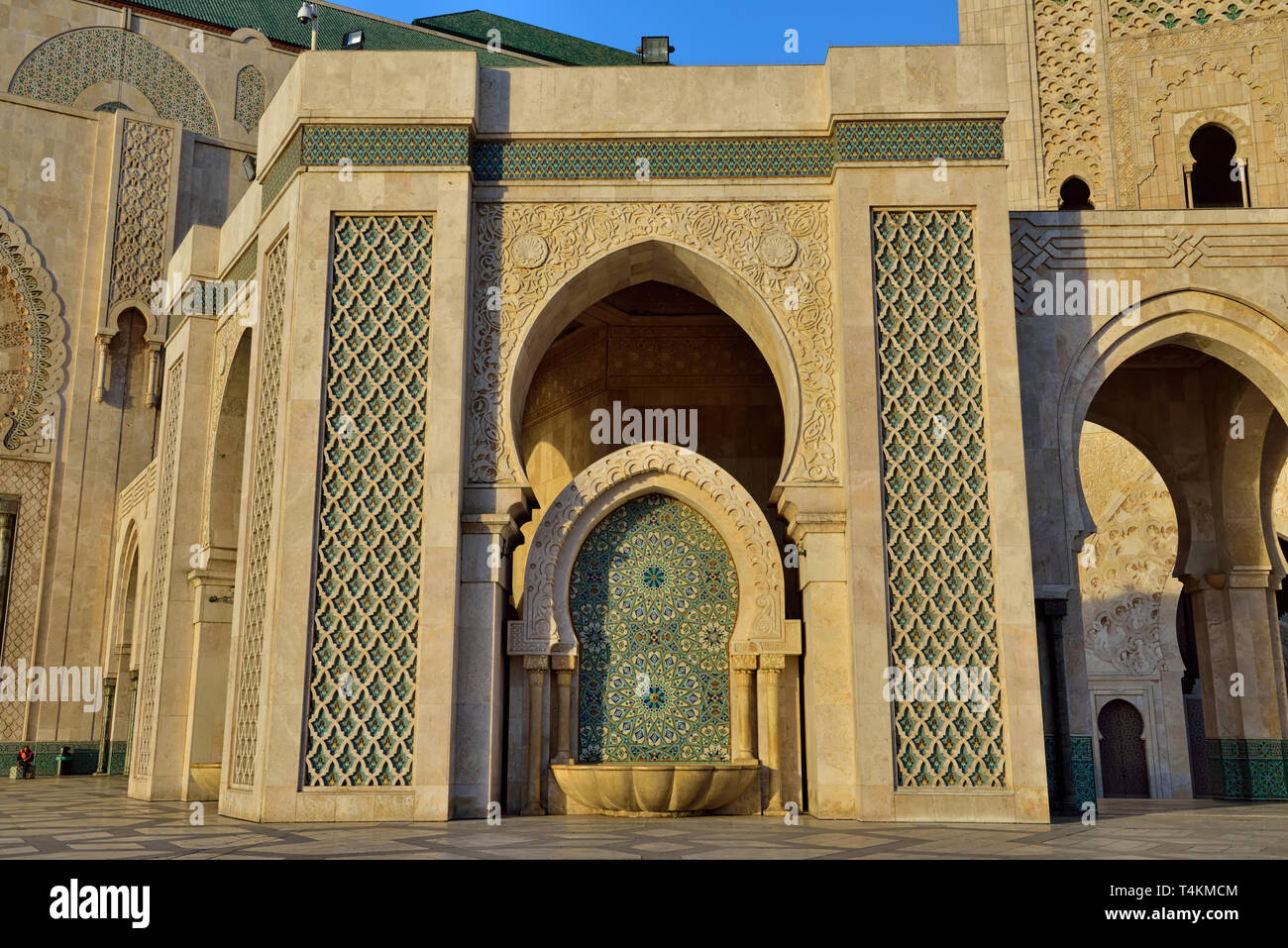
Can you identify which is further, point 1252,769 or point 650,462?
point 1252,769

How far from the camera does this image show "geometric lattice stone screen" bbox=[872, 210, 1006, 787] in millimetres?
6184

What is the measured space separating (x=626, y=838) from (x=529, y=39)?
58.3 ft

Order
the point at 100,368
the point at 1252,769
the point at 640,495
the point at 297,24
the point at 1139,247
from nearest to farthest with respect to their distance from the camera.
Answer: the point at 640,495 < the point at 1139,247 < the point at 1252,769 < the point at 100,368 < the point at 297,24

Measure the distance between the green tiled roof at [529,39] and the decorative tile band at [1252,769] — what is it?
47.5ft

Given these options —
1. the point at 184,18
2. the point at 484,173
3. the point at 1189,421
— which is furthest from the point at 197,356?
the point at 184,18

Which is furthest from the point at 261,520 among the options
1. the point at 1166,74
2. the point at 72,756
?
the point at 1166,74

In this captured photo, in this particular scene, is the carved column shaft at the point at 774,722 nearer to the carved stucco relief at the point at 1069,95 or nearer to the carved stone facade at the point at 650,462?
the carved stone facade at the point at 650,462

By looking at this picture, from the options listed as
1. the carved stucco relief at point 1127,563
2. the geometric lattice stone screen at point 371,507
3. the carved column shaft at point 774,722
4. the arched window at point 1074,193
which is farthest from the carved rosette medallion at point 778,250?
the carved stucco relief at point 1127,563

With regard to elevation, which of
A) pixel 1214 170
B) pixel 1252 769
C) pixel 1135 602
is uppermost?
pixel 1214 170

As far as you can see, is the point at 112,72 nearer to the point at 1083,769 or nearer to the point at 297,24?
the point at 297,24

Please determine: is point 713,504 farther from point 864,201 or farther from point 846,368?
point 864,201

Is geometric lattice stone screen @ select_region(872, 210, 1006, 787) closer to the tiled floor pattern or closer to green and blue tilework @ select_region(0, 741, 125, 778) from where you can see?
the tiled floor pattern

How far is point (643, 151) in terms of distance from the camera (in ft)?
23.2

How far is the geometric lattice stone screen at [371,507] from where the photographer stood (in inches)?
245
